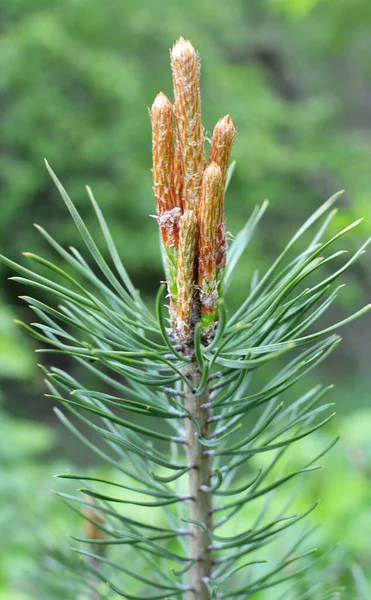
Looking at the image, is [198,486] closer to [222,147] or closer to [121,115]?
[222,147]

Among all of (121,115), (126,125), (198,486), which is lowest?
(198,486)

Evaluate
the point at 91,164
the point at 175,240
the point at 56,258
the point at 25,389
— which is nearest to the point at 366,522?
the point at 175,240

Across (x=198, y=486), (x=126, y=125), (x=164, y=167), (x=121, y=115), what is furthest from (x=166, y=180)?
(x=121, y=115)

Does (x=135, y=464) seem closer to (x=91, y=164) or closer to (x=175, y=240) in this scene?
(x=175, y=240)

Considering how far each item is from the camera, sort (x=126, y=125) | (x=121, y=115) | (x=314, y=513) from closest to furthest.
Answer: (x=314, y=513) < (x=126, y=125) < (x=121, y=115)

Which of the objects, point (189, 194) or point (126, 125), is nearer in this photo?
point (189, 194)

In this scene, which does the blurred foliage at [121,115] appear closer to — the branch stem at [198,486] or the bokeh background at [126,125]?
the bokeh background at [126,125]

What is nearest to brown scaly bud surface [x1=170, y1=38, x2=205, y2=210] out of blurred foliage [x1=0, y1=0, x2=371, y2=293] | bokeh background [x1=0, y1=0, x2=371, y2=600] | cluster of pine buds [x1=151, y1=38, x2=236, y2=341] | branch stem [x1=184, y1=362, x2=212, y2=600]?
cluster of pine buds [x1=151, y1=38, x2=236, y2=341]
